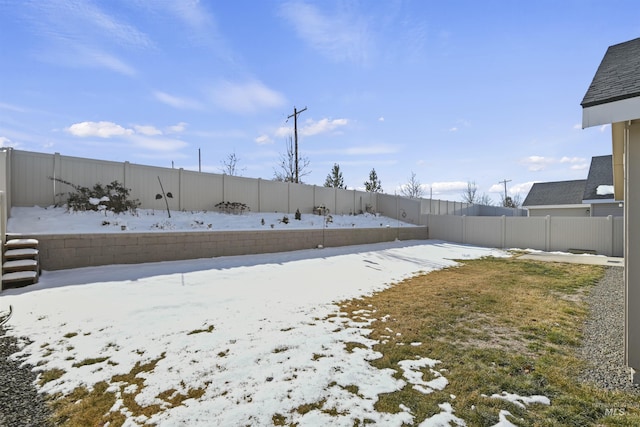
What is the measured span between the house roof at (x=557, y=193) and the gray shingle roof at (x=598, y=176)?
2833 millimetres

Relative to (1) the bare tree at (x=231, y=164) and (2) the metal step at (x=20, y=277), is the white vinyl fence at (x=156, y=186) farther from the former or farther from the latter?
(1) the bare tree at (x=231, y=164)

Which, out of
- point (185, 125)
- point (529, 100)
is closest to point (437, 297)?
point (529, 100)

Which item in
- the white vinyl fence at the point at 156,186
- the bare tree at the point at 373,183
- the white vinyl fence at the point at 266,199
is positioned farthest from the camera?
the bare tree at the point at 373,183

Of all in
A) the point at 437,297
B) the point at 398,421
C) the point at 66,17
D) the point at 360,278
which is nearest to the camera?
the point at 398,421

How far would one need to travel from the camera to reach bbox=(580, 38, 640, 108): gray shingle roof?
2389mm

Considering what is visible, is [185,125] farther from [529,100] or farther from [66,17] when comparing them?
[529,100]

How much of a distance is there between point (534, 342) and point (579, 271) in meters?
6.66

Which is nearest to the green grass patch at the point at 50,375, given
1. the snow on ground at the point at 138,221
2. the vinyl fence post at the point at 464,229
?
the snow on ground at the point at 138,221

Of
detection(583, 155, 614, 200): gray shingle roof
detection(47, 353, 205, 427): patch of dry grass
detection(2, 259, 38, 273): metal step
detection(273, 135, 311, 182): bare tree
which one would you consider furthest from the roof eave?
detection(273, 135, 311, 182): bare tree

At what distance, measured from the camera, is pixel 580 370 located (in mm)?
2639

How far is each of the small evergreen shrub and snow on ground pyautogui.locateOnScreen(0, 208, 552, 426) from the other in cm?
187

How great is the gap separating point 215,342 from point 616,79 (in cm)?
461

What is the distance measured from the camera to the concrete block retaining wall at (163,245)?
6.04m

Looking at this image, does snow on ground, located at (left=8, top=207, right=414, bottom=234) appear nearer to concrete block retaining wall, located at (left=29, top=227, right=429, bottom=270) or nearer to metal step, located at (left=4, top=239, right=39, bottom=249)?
concrete block retaining wall, located at (left=29, top=227, right=429, bottom=270)
